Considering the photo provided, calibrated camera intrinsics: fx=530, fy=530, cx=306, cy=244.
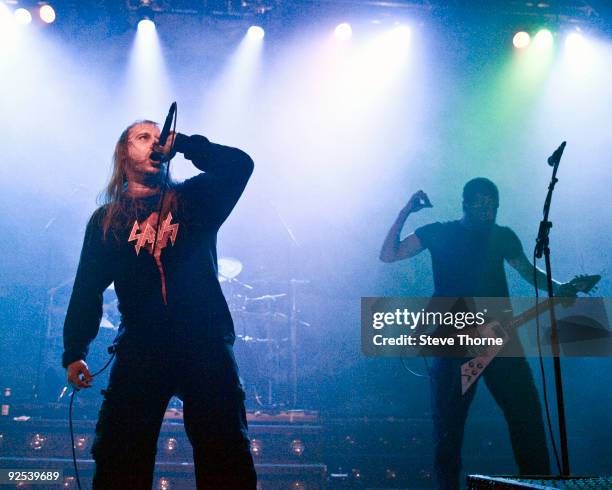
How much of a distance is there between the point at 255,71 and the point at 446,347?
16.8 ft

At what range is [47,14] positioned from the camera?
6.93m

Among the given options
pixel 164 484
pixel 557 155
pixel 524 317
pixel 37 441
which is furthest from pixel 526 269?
pixel 37 441

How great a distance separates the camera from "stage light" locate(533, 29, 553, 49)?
7.25 metres

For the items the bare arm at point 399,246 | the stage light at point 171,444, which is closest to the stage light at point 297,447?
the stage light at point 171,444

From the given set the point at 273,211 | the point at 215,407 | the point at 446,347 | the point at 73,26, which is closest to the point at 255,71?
the point at 273,211

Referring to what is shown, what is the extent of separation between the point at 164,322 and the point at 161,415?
17.3 inches

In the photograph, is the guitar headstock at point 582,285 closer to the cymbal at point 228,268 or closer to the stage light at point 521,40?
the cymbal at point 228,268

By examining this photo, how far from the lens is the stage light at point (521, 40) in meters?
7.31

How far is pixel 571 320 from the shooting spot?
16.1ft

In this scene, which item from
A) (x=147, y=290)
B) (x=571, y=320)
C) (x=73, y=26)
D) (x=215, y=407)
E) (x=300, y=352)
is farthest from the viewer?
(x=300, y=352)

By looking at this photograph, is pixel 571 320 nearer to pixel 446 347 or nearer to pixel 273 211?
pixel 446 347

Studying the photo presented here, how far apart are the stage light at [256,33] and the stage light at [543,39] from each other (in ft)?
12.4

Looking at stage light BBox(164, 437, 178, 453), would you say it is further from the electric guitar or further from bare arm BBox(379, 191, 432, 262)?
the electric guitar

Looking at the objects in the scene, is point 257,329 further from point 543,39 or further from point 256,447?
point 543,39
